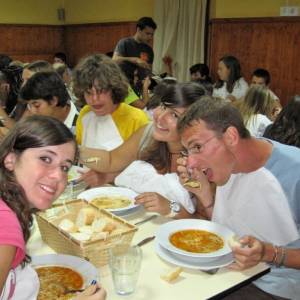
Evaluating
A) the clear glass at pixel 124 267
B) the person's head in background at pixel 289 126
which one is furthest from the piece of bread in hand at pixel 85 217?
the person's head in background at pixel 289 126

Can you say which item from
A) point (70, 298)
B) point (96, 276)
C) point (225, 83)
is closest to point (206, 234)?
point (96, 276)

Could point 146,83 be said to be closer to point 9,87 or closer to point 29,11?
point 9,87

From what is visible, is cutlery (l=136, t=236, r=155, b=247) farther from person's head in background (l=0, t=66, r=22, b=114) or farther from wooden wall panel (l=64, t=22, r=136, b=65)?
wooden wall panel (l=64, t=22, r=136, b=65)

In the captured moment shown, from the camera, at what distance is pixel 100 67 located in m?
2.84

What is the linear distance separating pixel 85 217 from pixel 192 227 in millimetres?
455

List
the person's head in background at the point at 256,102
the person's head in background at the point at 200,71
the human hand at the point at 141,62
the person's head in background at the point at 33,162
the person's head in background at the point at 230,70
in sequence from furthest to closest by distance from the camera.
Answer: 1. the person's head in background at the point at 200,71
2. the person's head in background at the point at 230,70
3. the human hand at the point at 141,62
4. the person's head in background at the point at 256,102
5. the person's head in background at the point at 33,162

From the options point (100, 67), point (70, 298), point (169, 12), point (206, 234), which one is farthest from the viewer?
point (169, 12)

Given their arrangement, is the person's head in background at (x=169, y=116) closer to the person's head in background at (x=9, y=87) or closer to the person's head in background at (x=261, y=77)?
the person's head in background at (x=9, y=87)

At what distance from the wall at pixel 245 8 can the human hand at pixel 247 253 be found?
5.12 meters

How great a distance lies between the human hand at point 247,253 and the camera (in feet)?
4.58

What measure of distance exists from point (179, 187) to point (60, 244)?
711 mm

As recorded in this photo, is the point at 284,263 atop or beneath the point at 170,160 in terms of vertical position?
beneath

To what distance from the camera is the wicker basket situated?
1.39 meters

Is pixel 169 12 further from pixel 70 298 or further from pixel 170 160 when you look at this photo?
pixel 70 298
